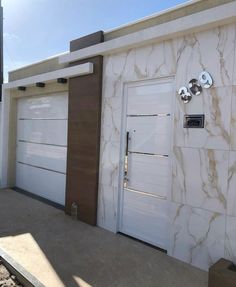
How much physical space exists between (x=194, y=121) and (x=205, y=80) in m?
0.53

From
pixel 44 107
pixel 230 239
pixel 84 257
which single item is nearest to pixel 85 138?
pixel 84 257

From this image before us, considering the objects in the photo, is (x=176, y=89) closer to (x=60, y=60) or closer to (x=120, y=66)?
(x=120, y=66)

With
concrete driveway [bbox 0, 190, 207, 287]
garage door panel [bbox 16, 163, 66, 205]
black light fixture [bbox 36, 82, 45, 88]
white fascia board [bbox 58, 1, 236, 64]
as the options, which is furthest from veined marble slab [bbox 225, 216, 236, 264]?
black light fixture [bbox 36, 82, 45, 88]

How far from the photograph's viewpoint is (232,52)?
3.58 m

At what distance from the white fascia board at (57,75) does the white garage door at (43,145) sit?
0.48 meters

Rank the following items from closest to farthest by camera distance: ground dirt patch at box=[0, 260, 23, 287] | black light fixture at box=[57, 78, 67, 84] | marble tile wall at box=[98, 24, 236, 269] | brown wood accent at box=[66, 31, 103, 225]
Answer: ground dirt patch at box=[0, 260, 23, 287]
marble tile wall at box=[98, 24, 236, 269]
brown wood accent at box=[66, 31, 103, 225]
black light fixture at box=[57, 78, 67, 84]

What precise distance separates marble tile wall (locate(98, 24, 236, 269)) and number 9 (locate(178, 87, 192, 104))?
7 cm

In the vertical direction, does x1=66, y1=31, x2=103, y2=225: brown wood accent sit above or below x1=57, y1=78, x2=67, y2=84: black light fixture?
below


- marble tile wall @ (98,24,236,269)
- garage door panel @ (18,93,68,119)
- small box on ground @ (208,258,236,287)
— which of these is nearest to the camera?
small box on ground @ (208,258,236,287)

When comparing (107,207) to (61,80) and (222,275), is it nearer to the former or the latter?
(222,275)

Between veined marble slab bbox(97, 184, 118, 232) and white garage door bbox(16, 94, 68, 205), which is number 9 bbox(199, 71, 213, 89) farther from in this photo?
white garage door bbox(16, 94, 68, 205)

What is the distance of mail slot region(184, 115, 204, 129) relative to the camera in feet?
12.6

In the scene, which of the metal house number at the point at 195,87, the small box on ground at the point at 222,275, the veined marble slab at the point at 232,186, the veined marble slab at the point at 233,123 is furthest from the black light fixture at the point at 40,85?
the small box on ground at the point at 222,275

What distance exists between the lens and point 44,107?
24.1 ft
